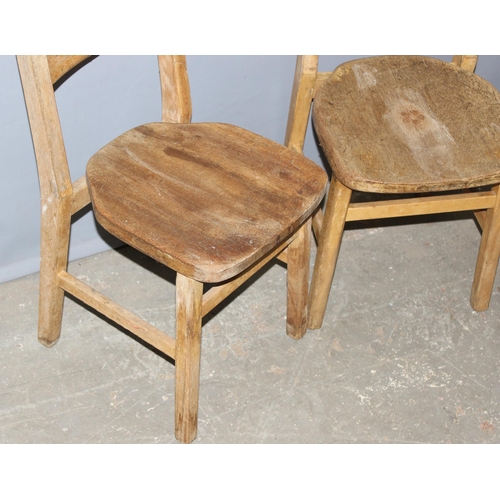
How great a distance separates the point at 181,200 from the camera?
137cm

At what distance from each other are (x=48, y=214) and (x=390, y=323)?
796 millimetres

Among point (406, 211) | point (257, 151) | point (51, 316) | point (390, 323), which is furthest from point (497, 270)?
point (51, 316)

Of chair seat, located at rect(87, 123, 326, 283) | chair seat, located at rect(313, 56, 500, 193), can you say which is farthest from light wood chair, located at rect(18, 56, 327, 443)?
chair seat, located at rect(313, 56, 500, 193)

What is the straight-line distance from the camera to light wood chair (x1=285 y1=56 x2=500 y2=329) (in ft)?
4.86

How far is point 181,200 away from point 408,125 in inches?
19.6

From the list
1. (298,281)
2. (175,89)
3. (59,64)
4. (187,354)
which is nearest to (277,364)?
(298,281)

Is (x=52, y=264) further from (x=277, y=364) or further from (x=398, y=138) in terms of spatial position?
(x=398, y=138)

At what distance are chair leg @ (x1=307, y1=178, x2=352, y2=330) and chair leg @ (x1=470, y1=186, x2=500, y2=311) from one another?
342mm

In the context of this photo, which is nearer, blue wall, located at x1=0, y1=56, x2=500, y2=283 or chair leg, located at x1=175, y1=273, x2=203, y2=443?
chair leg, located at x1=175, y1=273, x2=203, y2=443

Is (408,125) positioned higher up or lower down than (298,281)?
higher up

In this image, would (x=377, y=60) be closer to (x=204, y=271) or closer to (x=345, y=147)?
(x=345, y=147)

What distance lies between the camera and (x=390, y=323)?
1820mm

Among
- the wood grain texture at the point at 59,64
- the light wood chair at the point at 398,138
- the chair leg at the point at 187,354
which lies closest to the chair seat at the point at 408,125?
the light wood chair at the point at 398,138

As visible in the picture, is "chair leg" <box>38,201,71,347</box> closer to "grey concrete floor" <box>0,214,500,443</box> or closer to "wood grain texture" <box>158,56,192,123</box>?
"grey concrete floor" <box>0,214,500,443</box>
